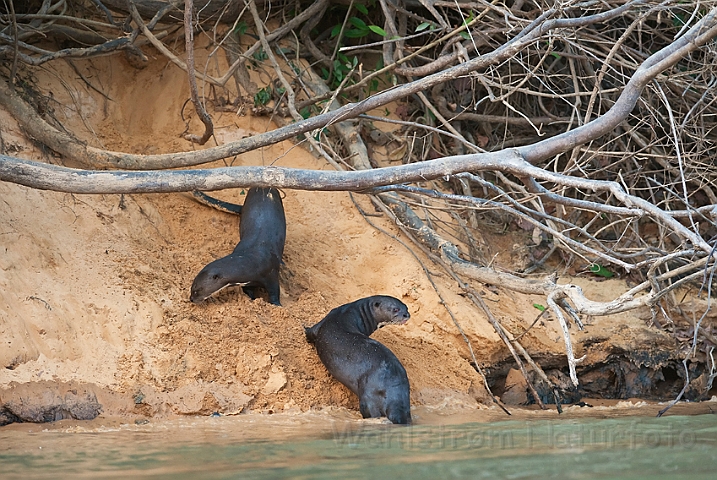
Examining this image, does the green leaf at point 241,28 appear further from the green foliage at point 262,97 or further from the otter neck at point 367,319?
the otter neck at point 367,319

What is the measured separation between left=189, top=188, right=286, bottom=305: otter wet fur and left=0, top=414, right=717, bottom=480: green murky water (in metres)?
1.01

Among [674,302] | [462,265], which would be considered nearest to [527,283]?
[462,265]

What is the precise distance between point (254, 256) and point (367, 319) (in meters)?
0.83

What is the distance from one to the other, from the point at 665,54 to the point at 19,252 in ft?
11.5

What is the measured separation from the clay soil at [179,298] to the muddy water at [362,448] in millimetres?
278

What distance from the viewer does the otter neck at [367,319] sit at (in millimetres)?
4711

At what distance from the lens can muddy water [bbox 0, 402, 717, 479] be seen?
254 centimetres

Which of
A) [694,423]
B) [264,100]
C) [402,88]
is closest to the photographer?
[694,423]

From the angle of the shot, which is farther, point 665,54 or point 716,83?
point 716,83

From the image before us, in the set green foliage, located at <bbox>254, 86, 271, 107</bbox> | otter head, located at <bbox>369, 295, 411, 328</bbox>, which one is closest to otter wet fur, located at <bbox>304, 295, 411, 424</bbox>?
otter head, located at <bbox>369, 295, 411, 328</bbox>

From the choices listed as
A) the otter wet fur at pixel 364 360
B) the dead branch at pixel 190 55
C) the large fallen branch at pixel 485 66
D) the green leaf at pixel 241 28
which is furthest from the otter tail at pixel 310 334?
the green leaf at pixel 241 28

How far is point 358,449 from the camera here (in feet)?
10.0

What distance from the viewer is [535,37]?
13.8 feet

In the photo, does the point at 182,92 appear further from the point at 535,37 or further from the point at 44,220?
the point at 535,37
